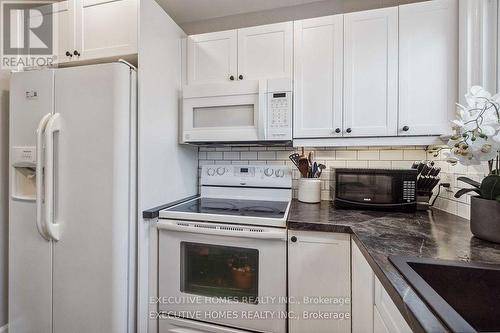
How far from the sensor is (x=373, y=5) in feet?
6.12

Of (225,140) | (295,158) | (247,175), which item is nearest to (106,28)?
(225,140)

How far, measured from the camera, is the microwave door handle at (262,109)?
1.63 m

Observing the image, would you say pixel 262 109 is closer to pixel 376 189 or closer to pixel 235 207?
pixel 235 207

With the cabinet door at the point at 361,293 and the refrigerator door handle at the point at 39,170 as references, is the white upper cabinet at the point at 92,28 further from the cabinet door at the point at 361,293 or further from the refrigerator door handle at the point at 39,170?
the cabinet door at the point at 361,293

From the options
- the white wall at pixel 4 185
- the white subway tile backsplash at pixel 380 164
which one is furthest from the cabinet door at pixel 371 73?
the white wall at pixel 4 185

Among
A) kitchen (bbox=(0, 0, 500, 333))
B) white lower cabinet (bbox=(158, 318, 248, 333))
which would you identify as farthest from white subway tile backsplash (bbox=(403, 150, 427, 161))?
white lower cabinet (bbox=(158, 318, 248, 333))

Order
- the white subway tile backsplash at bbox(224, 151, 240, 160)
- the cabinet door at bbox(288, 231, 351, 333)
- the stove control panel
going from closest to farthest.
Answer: the cabinet door at bbox(288, 231, 351, 333)
the stove control panel
the white subway tile backsplash at bbox(224, 151, 240, 160)

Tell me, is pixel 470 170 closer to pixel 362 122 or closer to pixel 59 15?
pixel 362 122

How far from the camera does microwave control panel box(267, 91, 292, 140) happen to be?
1.63 meters

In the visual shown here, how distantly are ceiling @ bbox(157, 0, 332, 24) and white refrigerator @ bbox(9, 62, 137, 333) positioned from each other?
102 centimetres

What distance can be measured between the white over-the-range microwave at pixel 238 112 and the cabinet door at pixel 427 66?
0.73 meters

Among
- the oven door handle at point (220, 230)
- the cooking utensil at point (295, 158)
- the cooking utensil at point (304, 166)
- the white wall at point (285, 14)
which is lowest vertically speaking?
the oven door handle at point (220, 230)

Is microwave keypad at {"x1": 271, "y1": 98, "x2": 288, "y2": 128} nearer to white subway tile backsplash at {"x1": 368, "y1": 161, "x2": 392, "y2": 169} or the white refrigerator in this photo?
white subway tile backsplash at {"x1": 368, "y1": 161, "x2": 392, "y2": 169}

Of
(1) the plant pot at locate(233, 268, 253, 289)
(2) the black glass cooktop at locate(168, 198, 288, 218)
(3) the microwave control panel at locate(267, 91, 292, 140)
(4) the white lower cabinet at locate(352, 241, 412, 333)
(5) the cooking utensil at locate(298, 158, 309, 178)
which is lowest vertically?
(1) the plant pot at locate(233, 268, 253, 289)
